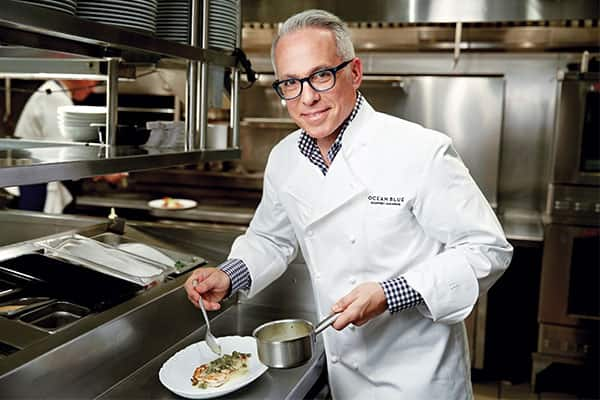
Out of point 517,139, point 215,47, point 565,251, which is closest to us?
point 215,47

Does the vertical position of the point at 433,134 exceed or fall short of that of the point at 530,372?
it exceeds it

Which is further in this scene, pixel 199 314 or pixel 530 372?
pixel 530 372

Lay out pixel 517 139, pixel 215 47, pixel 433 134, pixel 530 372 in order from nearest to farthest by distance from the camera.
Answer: pixel 433 134 → pixel 215 47 → pixel 530 372 → pixel 517 139

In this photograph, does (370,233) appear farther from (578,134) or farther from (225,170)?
(225,170)

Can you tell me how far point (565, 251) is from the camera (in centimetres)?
372

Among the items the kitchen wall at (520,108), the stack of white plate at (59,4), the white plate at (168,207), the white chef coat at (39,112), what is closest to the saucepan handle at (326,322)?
the stack of white plate at (59,4)

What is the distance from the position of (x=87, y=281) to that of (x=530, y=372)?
10.1 feet

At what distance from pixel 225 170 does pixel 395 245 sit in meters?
3.33

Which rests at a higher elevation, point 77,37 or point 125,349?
point 77,37

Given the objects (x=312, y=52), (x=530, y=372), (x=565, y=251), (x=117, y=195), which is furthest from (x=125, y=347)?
(x=117, y=195)

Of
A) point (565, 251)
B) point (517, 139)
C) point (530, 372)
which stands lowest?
point (530, 372)

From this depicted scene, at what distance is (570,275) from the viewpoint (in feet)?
12.2

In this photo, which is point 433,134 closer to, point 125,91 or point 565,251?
point 565,251

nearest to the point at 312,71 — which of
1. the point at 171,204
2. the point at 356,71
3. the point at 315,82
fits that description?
the point at 315,82
